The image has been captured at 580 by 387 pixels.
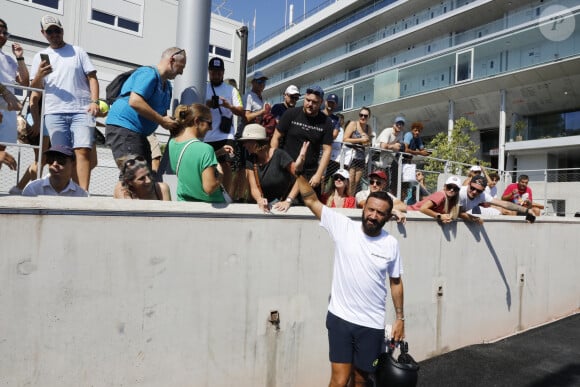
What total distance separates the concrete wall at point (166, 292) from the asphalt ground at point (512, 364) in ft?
2.08

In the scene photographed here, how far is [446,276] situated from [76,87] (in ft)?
17.4

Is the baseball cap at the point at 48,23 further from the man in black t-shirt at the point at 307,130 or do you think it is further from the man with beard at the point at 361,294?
the man with beard at the point at 361,294

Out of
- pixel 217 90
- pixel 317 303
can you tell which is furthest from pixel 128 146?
pixel 317 303

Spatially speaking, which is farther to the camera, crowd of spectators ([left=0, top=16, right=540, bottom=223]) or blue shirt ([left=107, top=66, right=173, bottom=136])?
blue shirt ([left=107, top=66, right=173, bottom=136])

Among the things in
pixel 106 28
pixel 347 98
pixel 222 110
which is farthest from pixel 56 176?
pixel 347 98

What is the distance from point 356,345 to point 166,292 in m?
1.60

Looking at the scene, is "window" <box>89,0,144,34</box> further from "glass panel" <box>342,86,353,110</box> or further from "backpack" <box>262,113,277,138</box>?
"backpack" <box>262,113,277,138</box>

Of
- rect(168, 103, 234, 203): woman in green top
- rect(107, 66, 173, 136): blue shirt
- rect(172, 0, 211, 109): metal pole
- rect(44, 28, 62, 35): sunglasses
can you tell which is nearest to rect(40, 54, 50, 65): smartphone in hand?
rect(44, 28, 62, 35): sunglasses

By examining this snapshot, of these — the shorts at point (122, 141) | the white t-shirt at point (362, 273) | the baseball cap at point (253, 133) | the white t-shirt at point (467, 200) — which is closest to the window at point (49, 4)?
the shorts at point (122, 141)

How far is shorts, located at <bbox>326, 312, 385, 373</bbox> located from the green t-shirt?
1.54 metres

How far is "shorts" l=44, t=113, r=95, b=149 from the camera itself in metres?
4.13

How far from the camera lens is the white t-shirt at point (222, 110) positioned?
5.20 meters

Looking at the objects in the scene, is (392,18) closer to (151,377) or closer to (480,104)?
(480,104)

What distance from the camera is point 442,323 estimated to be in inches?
244
